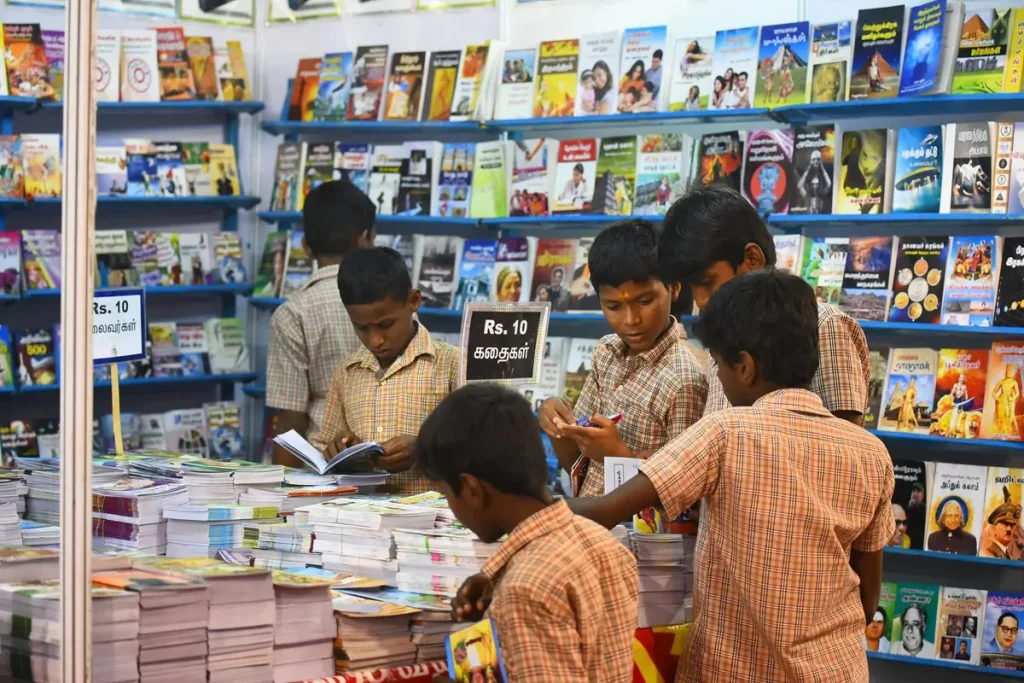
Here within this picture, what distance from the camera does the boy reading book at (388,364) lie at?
358cm

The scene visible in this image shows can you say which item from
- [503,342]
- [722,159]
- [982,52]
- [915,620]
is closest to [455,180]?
[722,159]

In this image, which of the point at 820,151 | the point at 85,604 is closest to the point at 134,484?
the point at 85,604

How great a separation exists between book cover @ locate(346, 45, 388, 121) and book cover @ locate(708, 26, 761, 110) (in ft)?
5.59

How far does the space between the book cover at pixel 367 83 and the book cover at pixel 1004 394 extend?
3012 mm

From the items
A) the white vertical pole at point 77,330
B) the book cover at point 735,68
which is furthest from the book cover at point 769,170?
the white vertical pole at point 77,330

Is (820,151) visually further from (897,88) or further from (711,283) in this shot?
(711,283)

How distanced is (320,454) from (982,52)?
→ 291 cm

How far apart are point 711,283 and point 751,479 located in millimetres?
587

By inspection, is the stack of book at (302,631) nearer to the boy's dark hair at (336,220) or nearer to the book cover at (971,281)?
the boy's dark hair at (336,220)

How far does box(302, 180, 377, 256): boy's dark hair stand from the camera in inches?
176

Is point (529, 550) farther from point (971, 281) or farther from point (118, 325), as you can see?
point (971, 281)

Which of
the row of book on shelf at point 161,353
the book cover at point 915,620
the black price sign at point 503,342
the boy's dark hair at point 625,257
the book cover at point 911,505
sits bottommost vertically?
the book cover at point 915,620

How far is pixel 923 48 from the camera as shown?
4898 millimetres

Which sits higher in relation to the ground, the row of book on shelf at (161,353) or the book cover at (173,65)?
the book cover at (173,65)
